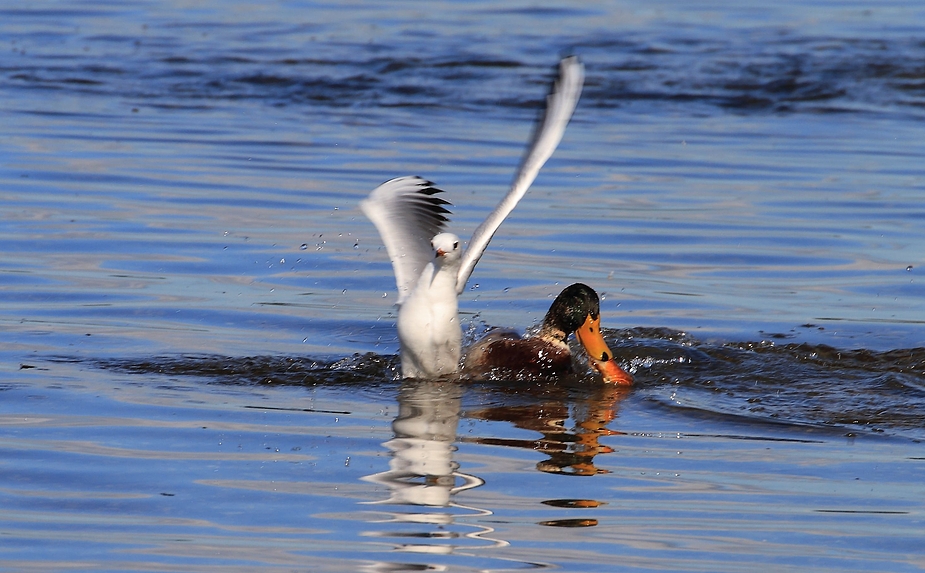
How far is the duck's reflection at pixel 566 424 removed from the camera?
5.52 metres

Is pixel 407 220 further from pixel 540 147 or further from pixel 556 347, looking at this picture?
pixel 556 347

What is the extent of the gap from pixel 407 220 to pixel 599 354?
112cm

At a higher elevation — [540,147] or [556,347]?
[540,147]

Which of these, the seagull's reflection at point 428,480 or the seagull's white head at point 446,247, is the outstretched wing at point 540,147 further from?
the seagull's reflection at point 428,480

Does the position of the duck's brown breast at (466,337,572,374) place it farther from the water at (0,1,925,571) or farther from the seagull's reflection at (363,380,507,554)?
the seagull's reflection at (363,380,507,554)

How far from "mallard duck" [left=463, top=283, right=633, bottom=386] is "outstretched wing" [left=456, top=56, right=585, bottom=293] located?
16.5 inches

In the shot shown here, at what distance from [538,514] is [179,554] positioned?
1.13 metres

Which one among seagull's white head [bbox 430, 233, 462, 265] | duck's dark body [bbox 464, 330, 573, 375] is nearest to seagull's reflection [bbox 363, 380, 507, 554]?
duck's dark body [bbox 464, 330, 573, 375]

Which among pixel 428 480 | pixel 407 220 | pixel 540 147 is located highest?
pixel 540 147

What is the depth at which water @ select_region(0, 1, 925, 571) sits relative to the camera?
4.68 metres

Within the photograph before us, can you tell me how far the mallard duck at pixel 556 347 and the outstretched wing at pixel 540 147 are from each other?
418mm

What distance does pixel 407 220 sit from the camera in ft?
23.9

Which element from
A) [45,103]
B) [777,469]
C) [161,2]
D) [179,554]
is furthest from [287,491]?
[161,2]

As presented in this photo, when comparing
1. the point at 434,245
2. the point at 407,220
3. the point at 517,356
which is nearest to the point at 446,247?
the point at 434,245
